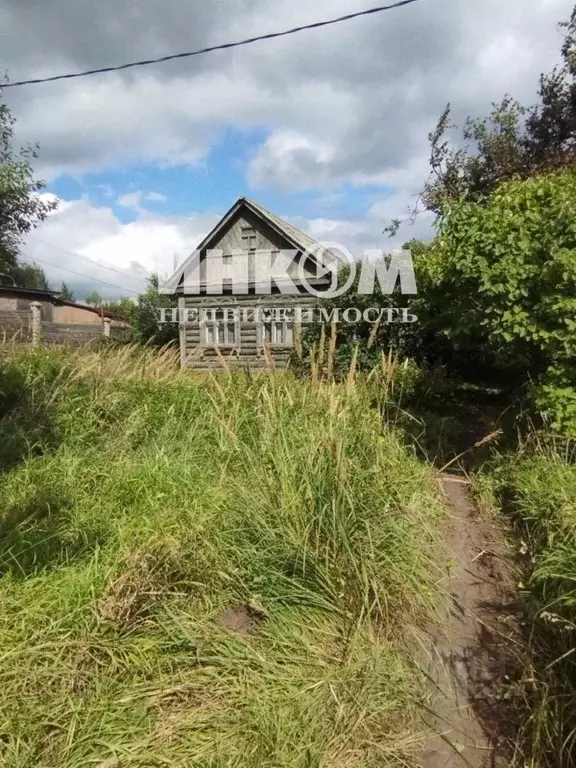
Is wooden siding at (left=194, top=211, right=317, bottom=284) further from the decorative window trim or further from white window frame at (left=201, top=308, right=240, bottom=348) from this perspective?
the decorative window trim

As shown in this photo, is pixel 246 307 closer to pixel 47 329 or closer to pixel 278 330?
pixel 278 330

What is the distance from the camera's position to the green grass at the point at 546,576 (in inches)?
70.4

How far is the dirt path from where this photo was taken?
6.27ft

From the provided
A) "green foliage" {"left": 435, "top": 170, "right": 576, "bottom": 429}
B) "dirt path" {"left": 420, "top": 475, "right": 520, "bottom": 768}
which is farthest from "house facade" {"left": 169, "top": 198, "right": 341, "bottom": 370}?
"dirt path" {"left": 420, "top": 475, "right": 520, "bottom": 768}

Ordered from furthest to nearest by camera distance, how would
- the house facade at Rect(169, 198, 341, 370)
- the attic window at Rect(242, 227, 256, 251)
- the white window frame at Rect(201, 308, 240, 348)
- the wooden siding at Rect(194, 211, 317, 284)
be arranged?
1. the attic window at Rect(242, 227, 256, 251)
2. the wooden siding at Rect(194, 211, 317, 284)
3. the white window frame at Rect(201, 308, 240, 348)
4. the house facade at Rect(169, 198, 341, 370)

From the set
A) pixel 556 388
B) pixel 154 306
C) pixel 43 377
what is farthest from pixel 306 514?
pixel 154 306

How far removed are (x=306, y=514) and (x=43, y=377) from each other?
4.11 meters

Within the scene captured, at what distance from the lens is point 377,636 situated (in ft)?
7.67

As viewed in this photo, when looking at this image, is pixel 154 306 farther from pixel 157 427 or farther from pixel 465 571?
pixel 465 571

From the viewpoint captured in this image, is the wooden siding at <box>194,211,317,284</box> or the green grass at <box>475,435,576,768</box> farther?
the wooden siding at <box>194,211,317,284</box>

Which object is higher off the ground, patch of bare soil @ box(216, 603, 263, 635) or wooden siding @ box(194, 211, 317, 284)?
wooden siding @ box(194, 211, 317, 284)

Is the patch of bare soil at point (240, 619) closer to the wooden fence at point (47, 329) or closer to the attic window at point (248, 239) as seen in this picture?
the wooden fence at point (47, 329)

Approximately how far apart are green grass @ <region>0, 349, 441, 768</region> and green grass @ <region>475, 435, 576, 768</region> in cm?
49

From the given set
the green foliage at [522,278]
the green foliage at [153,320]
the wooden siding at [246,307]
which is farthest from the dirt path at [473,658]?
the green foliage at [153,320]
